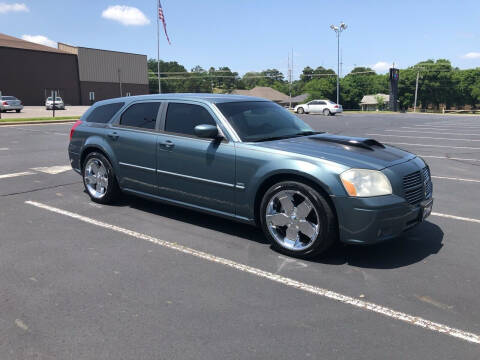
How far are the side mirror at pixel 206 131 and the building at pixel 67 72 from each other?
62766mm

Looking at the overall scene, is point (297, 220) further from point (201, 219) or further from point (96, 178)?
point (96, 178)

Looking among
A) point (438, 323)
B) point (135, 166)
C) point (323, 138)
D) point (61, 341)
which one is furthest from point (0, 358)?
point (323, 138)

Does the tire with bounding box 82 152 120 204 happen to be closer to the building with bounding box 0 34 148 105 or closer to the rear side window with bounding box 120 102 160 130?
the rear side window with bounding box 120 102 160 130

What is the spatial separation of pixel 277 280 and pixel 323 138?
1.91 metres

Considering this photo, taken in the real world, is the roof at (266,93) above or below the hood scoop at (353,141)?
above

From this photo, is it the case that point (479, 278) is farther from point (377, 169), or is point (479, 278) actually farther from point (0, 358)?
point (0, 358)

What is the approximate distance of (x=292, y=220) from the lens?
14.1ft

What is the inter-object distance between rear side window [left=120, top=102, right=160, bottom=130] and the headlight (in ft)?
8.71

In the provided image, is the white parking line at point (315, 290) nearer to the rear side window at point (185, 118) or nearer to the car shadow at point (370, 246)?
Result: the car shadow at point (370, 246)

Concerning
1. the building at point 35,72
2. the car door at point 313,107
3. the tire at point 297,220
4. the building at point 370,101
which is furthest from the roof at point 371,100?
the tire at point 297,220

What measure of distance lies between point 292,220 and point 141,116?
262 centimetres

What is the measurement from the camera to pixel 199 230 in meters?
5.12

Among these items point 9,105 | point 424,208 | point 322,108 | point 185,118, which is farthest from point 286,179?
point 9,105

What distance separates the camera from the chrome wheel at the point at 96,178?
617cm
